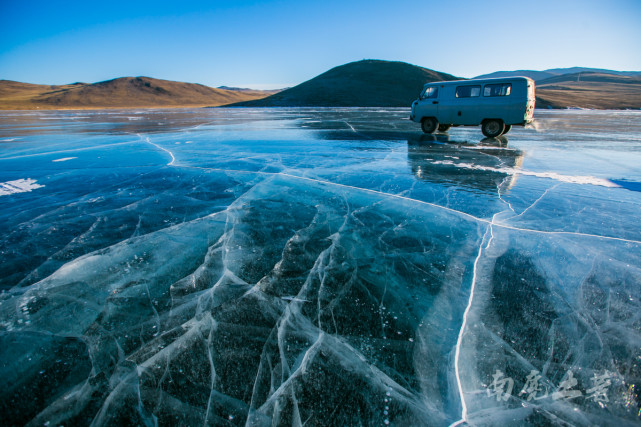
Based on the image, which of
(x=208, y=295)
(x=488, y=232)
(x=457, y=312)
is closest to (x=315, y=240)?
(x=208, y=295)

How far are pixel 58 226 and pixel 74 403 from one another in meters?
3.42

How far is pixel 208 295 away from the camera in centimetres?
257

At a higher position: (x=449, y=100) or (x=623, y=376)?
(x=449, y=100)

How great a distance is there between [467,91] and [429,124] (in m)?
1.88

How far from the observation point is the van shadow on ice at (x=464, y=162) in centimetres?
603

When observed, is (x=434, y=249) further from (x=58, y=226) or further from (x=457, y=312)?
(x=58, y=226)

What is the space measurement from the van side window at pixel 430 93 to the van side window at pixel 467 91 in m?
0.82

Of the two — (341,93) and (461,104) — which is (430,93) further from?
(341,93)

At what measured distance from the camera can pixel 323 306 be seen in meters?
2.42

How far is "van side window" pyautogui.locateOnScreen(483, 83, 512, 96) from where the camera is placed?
33.0ft

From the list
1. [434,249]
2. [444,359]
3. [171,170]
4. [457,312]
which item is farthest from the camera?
[171,170]

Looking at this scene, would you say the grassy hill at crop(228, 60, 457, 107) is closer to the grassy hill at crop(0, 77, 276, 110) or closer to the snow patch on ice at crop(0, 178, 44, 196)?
the grassy hill at crop(0, 77, 276, 110)

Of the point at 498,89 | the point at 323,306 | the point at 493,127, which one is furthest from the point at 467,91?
the point at 323,306

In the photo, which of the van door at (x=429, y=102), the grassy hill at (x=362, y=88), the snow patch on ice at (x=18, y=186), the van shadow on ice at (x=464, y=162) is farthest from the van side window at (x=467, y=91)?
the grassy hill at (x=362, y=88)
